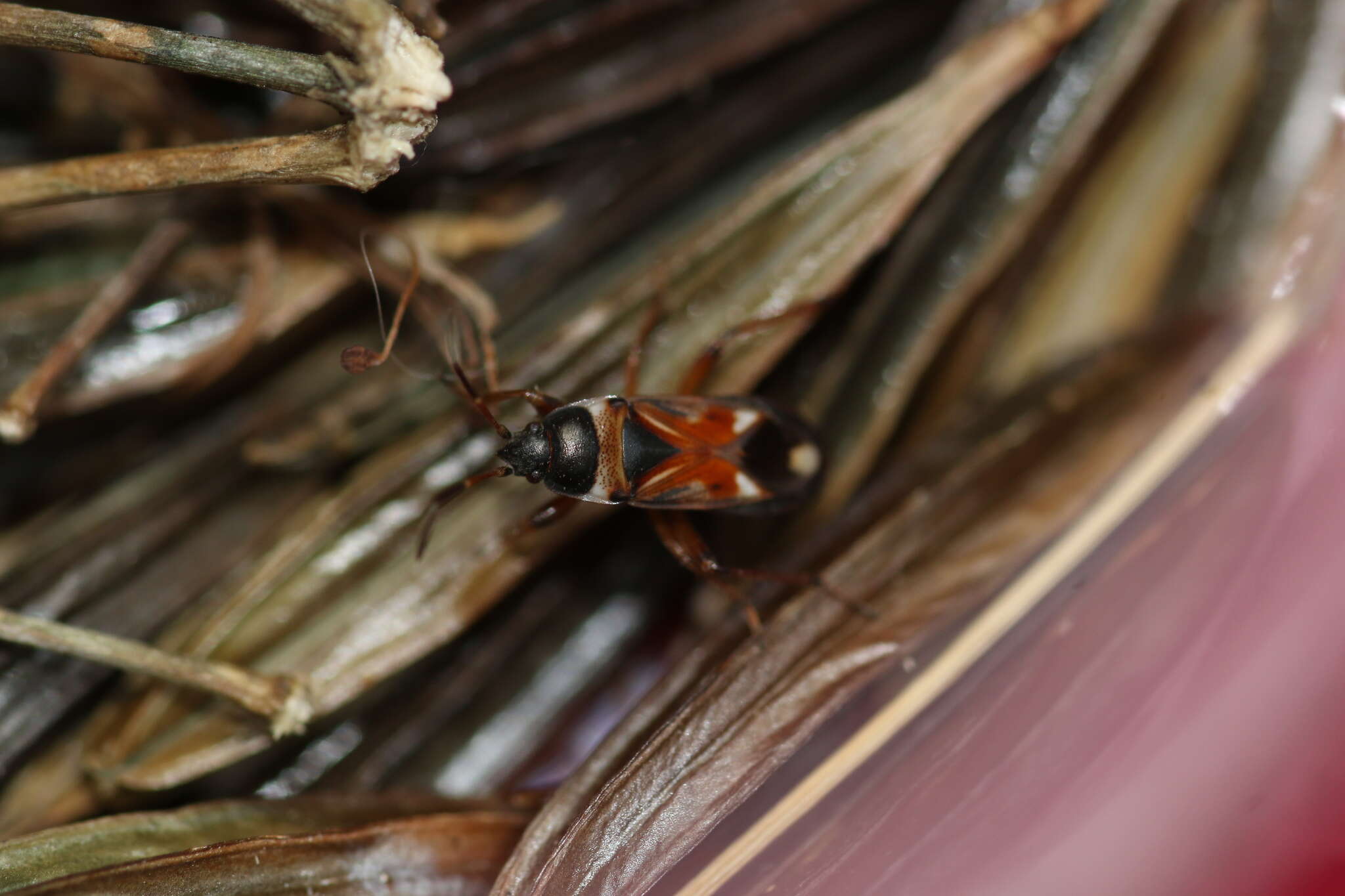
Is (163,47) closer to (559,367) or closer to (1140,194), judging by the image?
(559,367)

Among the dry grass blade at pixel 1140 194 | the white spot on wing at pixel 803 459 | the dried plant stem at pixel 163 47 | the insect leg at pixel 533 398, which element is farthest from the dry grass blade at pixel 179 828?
the dry grass blade at pixel 1140 194

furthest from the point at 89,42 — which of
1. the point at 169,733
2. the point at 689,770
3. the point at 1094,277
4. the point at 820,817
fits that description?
the point at 1094,277

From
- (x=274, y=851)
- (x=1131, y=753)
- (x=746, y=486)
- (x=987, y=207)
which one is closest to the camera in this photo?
(x=274, y=851)

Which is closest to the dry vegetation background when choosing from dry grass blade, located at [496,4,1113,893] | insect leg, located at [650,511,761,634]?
dry grass blade, located at [496,4,1113,893]

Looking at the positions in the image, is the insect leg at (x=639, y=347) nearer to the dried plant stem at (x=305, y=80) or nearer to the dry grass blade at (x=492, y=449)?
the dry grass blade at (x=492, y=449)

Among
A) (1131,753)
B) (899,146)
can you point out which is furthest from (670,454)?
(1131,753)

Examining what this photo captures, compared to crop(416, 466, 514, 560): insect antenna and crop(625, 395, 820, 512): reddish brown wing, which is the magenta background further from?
crop(416, 466, 514, 560): insect antenna

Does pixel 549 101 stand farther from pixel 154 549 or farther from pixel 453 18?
pixel 154 549

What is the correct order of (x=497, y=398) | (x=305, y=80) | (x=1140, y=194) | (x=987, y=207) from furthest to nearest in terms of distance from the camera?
(x=1140, y=194)
(x=987, y=207)
(x=497, y=398)
(x=305, y=80)

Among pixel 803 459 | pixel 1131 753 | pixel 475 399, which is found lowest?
pixel 1131 753
